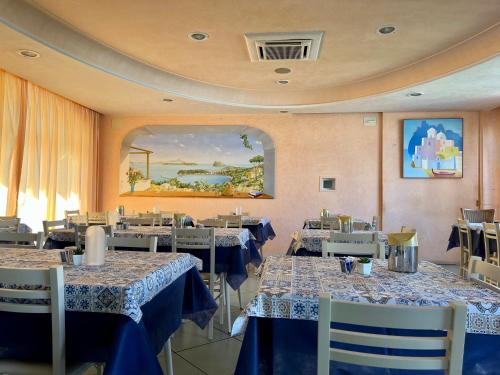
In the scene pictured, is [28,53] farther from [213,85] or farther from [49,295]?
[49,295]

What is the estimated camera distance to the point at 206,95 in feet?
22.9

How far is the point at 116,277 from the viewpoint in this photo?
1.76 metres

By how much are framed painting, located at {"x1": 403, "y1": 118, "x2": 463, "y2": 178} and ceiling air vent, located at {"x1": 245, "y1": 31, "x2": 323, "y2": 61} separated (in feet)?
11.0

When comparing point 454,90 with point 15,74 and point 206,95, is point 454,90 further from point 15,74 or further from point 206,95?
point 15,74

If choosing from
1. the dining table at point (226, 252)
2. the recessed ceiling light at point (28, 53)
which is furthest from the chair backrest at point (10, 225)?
the recessed ceiling light at point (28, 53)

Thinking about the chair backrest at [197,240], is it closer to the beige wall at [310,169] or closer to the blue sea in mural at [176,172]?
the beige wall at [310,169]

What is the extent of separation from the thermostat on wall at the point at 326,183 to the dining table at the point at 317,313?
617cm

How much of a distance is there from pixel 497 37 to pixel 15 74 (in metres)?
6.39

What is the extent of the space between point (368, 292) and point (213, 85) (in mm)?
5897

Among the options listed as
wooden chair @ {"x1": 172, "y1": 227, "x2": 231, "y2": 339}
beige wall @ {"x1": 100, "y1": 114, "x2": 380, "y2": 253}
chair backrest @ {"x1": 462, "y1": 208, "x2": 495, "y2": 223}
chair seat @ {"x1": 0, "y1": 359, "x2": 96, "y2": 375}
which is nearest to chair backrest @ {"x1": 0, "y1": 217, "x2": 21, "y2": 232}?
wooden chair @ {"x1": 172, "y1": 227, "x2": 231, "y2": 339}

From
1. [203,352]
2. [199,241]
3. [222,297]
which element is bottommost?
[203,352]

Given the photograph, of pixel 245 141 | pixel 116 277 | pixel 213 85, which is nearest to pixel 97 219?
pixel 213 85

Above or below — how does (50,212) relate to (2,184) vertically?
below

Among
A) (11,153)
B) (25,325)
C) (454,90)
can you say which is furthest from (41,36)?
(454,90)
